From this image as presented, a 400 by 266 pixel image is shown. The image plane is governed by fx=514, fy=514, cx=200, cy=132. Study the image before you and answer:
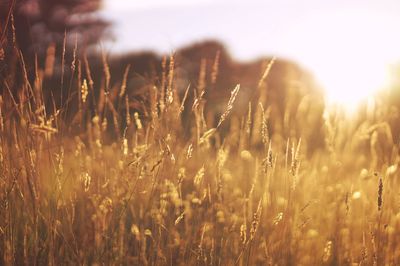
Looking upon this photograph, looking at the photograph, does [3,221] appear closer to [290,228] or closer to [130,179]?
[130,179]

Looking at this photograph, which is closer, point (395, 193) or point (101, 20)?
point (395, 193)

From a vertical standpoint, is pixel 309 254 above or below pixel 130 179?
below

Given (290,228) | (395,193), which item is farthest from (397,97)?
(290,228)

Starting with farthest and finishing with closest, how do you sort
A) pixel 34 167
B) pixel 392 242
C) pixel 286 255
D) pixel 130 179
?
pixel 392 242 < pixel 286 255 < pixel 130 179 < pixel 34 167

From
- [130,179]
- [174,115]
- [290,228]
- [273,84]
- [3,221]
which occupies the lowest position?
[273,84]

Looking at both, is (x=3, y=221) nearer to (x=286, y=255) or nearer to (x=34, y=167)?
(x=34, y=167)

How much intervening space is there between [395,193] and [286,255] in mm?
883

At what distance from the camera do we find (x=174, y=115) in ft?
6.47

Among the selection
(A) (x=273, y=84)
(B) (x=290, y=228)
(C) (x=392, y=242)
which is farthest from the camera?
(A) (x=273, y=84)

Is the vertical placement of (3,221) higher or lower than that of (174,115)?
lower

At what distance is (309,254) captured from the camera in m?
2.54

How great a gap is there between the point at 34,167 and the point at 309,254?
1394 mm

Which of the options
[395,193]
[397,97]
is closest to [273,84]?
[397,97]

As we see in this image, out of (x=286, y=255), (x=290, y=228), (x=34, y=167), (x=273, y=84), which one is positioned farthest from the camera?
(x=273, y=84)
